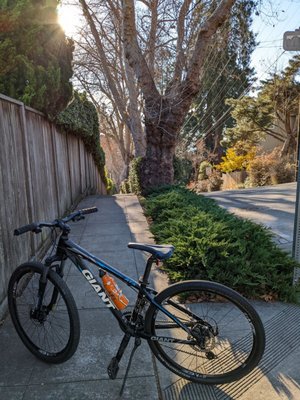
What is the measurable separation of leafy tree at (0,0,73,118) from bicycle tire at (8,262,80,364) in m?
2.50

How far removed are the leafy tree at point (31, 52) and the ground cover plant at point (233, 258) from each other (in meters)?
2.66

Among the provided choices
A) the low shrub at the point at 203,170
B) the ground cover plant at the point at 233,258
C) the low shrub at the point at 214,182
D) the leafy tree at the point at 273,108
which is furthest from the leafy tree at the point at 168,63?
the low shrub at the point at 203,170

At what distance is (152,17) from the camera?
36.2 feet

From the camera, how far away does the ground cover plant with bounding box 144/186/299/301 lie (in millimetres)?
3469

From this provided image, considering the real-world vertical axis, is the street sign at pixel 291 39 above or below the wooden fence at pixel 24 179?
above

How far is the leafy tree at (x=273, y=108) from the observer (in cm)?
1836

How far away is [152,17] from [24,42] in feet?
26.5

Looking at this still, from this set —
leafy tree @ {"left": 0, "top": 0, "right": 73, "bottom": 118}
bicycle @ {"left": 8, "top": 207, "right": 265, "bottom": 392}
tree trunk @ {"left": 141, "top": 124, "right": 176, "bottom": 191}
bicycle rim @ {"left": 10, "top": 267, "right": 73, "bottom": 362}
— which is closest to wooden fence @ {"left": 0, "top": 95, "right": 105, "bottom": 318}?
leafy tree @ {"left": 0, "top": 0, "right": 73, "bottom": 118}

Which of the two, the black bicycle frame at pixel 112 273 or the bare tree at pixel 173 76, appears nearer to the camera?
the black bicycle frame at pixel 112 273

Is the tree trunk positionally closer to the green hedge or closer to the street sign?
the green hedge

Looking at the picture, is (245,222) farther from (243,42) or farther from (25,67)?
(243,42)

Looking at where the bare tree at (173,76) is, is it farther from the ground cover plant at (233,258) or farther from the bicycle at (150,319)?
the bicycle at (150,319)

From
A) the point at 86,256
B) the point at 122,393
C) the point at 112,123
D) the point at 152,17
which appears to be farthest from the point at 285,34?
the point at 112,123

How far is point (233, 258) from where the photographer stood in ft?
11.8
